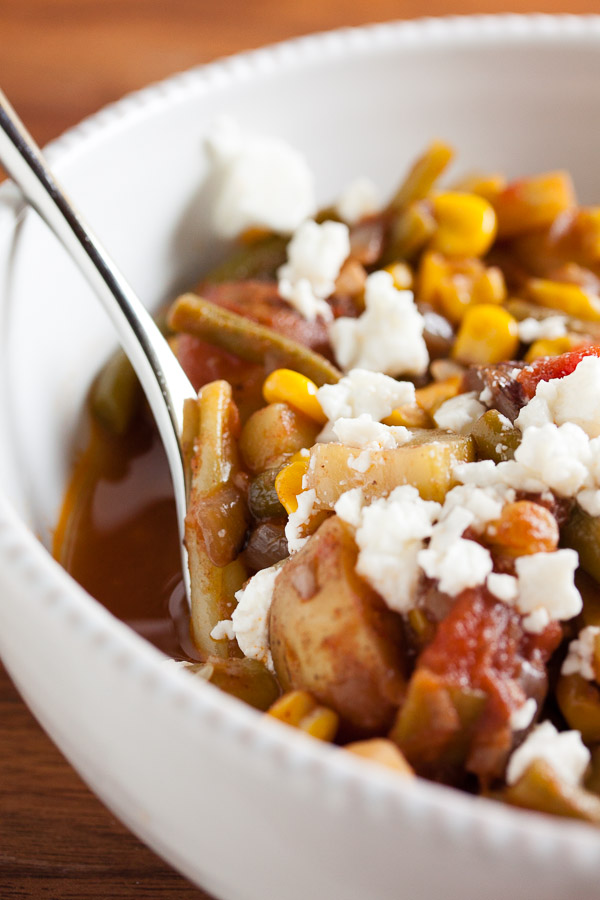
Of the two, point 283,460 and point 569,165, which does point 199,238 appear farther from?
point 569,165

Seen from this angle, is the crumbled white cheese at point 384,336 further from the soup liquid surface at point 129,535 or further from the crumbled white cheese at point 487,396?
the soup liquid surface at point 129,535

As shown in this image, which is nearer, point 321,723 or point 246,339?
point 321,723

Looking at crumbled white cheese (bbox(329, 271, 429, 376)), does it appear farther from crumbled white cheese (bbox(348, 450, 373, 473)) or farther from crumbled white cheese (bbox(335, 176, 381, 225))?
crumbled white cheese (bbox(348, 450, 373, 473))

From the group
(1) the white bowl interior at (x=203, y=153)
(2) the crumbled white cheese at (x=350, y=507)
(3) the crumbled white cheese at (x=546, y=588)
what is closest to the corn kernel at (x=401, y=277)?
(1) the white bowl interior at (x=203, y=153)

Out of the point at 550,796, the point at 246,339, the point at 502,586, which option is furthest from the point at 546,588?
the point at 246,339

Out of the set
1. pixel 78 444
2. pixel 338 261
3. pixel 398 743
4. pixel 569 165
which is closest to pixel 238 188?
pixel 338 261

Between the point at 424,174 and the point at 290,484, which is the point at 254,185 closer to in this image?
the point at 424,174

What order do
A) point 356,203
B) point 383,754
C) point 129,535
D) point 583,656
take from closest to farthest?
1. point 383,754
2. point 583,656
3. point 129,535
4. point 356,203
